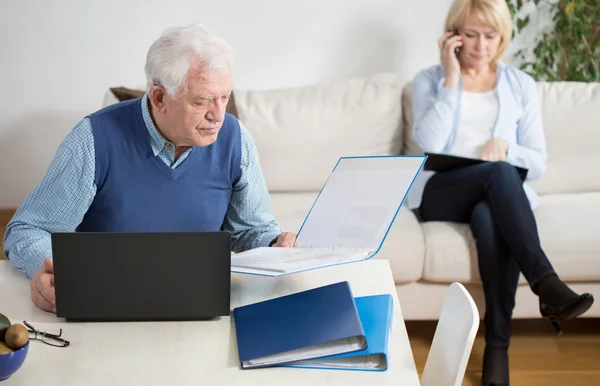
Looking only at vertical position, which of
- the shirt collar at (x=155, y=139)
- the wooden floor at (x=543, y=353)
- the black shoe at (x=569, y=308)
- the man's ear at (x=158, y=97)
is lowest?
the wooden floor at (x=543, y=353)

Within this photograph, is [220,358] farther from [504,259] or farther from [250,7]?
[250,7]

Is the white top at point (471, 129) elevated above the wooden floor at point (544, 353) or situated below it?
above

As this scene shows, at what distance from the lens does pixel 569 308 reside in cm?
237

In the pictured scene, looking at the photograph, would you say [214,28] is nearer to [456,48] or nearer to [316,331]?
[456,48]

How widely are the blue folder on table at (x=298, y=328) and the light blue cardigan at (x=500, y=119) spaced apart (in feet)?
5.21

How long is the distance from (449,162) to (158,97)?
1.39 metres

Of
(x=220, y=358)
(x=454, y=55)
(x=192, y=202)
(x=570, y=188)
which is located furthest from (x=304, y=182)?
(x=220, y=358)

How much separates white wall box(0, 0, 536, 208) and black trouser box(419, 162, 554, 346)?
1013mm

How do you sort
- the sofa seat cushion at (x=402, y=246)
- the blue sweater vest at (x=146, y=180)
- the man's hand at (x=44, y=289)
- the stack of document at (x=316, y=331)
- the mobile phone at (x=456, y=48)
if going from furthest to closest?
1. the mobile phone at (x=456, y=48)
2. the sofa seat cushion at (x=402, y=246)
3. the blue sweater vest at (x=146, y=180)
4. the man's hand at (x=44, y=289)
5. the stack of document at (x=316, y=331)

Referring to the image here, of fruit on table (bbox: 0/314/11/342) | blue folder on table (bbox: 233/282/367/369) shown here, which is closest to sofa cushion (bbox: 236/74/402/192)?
blue folder on table (bbox: 233/282/367/369)

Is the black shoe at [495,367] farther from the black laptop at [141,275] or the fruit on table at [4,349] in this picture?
the fruit on table at [4,349]

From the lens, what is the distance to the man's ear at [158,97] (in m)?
1.68

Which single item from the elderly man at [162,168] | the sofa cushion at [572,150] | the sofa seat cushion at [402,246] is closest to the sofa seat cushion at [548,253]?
the sofa seat cushion at [402,246]

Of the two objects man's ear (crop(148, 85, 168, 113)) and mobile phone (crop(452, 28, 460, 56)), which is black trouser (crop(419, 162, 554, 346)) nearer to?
mobile phone (crop(452, 28, 460, 56))
